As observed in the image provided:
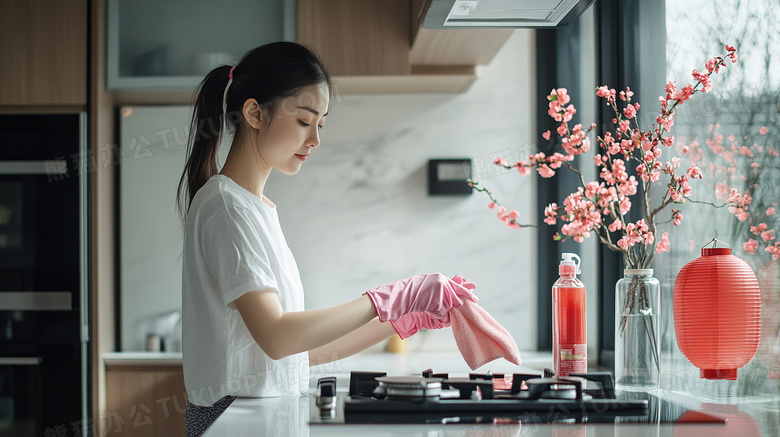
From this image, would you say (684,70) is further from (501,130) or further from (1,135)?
(1,135)

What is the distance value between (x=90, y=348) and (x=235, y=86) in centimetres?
127

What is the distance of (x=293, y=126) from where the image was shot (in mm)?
1253

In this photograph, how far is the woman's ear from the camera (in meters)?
1.24

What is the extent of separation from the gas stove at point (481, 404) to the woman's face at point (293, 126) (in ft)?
1.31

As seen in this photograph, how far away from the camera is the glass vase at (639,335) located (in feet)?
4.28

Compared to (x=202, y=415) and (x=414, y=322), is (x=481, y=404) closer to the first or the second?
(x=414, y=322)

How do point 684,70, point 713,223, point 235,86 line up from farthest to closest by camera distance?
point 684,70 < point 713,223 < point 235,86

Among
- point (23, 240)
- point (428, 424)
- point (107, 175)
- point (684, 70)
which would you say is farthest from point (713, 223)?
point (23, 240)

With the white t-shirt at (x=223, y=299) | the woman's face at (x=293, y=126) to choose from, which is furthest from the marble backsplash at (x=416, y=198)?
the white t-shirt at (x=223, y=299)

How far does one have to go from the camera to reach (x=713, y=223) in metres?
1.50

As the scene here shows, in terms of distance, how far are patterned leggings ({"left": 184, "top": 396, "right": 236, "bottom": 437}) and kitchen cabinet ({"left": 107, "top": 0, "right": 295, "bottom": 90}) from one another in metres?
1.34

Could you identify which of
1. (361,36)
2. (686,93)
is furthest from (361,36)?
(686,93)

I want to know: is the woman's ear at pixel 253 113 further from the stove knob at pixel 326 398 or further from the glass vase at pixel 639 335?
the glass vase at pixel 639 335

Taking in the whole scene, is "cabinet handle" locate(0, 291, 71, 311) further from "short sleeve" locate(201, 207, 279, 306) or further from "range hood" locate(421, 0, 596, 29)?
"range hood" locate(421, 0, 596, 29)
